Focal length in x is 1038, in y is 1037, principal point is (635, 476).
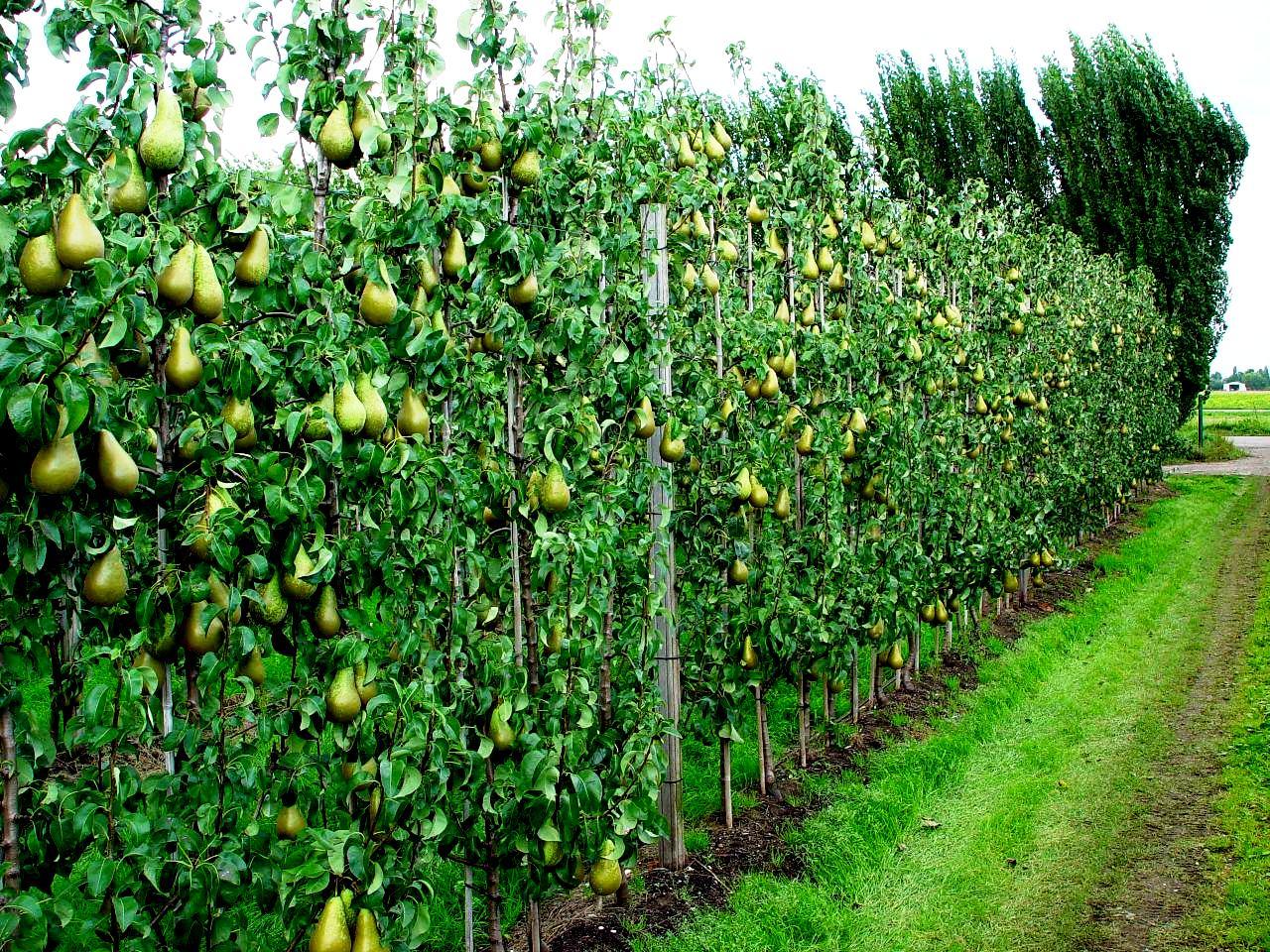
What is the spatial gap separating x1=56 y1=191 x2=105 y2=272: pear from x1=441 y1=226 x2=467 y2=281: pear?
3.32 feet

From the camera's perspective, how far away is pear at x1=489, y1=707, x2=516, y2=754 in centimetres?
283

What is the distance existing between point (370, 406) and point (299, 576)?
397 mm

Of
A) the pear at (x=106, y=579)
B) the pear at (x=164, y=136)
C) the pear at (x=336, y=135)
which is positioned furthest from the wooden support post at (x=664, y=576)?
the pear at (x=106, y=579)

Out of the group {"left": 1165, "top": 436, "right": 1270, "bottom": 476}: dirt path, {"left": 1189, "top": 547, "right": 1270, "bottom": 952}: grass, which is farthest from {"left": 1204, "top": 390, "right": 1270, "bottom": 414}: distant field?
{"left": 1189, "top": 547, "right": 1270, "bottom": 952}: grass

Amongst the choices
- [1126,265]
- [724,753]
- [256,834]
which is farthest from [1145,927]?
[1126,265]

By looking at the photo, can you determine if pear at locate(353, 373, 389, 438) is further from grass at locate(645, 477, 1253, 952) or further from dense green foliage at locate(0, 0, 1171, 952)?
grass at locate(645, 477, 1253, 952)

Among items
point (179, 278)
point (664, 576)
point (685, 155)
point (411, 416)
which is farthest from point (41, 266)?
point (685, 155)

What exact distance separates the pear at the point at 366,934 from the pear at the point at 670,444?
1.87 metres

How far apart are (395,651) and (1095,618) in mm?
6972

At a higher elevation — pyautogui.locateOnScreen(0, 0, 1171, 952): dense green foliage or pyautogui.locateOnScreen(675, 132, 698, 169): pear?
pyautogui.locateOnScreen(675, 132, 698, 169): pear

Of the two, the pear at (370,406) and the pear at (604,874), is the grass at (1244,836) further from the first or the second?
the pear at (370,406)

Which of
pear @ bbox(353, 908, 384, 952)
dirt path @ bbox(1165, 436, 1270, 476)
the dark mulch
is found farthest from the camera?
dirt path @ bbox(1165, 436, 1270, 476)

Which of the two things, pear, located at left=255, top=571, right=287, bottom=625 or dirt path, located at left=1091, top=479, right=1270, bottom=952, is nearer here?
pear, located at left=255, top=571, right=287, bottom=625

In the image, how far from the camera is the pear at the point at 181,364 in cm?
197
